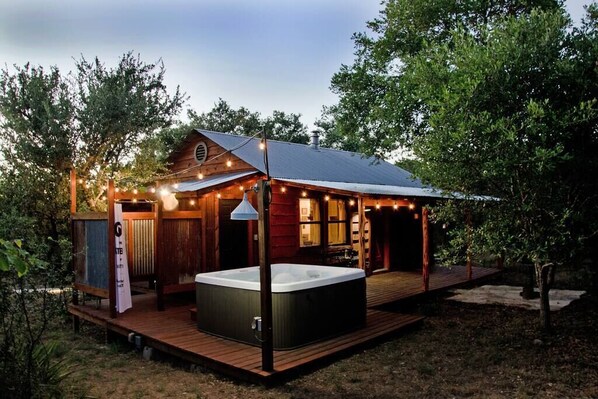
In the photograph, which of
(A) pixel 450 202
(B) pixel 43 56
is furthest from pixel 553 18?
(B) pixel 43 56

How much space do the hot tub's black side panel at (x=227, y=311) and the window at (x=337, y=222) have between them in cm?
588

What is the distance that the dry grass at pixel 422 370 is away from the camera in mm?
4406

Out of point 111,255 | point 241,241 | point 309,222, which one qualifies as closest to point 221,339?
point 111,255

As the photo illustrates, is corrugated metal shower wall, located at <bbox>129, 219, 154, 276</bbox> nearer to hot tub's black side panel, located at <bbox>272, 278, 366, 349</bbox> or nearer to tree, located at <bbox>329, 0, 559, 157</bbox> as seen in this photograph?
hot tub's black side panel, located at <bbox>272, 278, 366, 349</bbox>

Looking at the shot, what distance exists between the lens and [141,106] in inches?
394

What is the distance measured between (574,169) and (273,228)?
6.38m

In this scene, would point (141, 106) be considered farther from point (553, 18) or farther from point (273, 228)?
point (553, 18)

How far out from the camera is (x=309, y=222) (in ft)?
36.2

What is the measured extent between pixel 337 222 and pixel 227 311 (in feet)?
21.3

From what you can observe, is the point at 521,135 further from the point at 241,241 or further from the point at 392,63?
the point at 241,241

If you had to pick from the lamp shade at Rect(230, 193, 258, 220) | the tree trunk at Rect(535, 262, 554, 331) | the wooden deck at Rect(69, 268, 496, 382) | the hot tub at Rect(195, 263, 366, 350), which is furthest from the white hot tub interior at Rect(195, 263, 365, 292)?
the tree trunk at Rect(535, 262, 554, 331)

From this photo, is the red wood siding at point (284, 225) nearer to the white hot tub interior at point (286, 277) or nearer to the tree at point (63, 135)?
the white hot tub interior at point (286, 277)

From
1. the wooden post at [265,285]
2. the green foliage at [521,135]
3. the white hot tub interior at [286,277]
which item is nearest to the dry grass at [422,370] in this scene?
the wooden post at [265,285]

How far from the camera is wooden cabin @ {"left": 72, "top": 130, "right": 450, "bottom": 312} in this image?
25.1 ft
